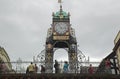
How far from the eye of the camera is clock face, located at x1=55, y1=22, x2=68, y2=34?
4816cm

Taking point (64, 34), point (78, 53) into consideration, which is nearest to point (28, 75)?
point (78, 53)

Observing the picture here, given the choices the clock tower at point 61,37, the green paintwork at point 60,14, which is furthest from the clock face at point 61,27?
the green paintwork at point 60,14

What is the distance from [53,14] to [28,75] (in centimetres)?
1958

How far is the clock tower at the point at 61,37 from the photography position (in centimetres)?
4656

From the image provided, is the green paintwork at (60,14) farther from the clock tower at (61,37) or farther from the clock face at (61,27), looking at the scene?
the clock face at (61,27)

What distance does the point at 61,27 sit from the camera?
48.8 m

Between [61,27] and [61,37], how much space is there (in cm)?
174

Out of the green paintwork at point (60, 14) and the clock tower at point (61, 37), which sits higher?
the green paintwork at point (60, 14)

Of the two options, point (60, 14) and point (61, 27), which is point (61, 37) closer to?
point (61, 27)

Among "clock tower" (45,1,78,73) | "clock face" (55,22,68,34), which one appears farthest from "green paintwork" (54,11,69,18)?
"clock face" (55,22,68,34)

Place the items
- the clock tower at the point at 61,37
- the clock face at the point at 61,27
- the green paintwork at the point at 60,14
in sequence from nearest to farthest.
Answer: the clock tower at the point at 61,37, the clock face at the point at 61,27, the green paintwork at the point at 60,14

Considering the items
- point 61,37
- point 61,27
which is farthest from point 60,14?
point 61,37

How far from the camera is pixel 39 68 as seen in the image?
33.2m

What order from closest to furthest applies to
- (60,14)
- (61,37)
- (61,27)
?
1. (61,37)
2. (61,27)
3. (60,14)
